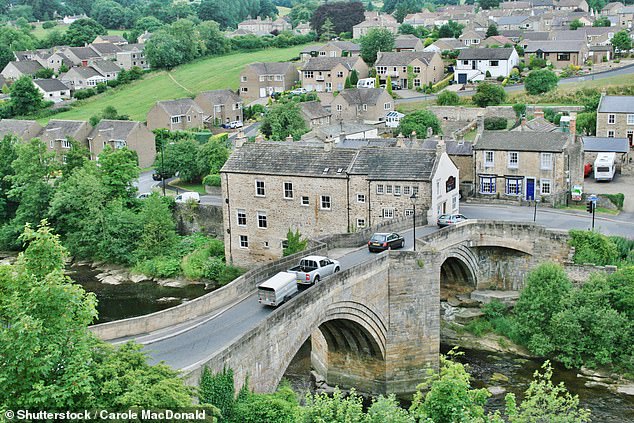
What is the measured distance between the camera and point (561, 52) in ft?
352

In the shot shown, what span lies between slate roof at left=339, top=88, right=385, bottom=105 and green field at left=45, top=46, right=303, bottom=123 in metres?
30.1

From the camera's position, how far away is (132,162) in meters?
69.9

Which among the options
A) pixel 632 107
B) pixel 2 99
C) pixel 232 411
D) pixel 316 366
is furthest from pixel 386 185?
pixel 2 99

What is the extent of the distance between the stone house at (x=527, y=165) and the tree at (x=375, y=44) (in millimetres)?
A: 60481

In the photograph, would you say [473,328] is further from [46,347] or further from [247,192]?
[46,347]

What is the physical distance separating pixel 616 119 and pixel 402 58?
1653 inches

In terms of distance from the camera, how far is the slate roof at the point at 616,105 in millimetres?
71688

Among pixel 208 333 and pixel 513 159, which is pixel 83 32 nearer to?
pixel 513 159

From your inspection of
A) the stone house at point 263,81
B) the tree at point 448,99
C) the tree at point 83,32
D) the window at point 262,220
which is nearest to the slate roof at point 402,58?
the stone house at point 263,81

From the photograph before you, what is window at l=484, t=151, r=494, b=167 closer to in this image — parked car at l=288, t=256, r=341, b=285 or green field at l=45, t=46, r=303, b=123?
parked car at l=288, t=256, r=341, b=285

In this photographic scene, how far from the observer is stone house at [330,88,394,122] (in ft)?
307

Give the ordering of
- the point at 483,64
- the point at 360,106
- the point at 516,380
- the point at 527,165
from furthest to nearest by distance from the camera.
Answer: the point at 483,64 → the point at 360,106 → the point at 527,165 → the point at 516,380

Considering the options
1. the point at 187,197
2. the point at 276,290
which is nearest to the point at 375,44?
the point at 187,197

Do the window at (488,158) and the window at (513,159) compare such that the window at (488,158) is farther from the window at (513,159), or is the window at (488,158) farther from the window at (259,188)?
the window at (259,188)
